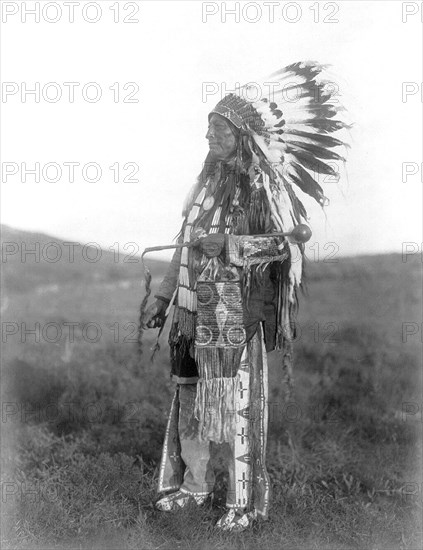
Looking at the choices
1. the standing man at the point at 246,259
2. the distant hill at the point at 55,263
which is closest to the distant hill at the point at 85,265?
the distant hill at the point at 55,263

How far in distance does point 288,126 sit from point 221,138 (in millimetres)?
337

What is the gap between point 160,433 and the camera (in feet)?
16.7

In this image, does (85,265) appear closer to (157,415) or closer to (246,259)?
(157,415)

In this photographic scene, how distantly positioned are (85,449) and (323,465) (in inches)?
63.1

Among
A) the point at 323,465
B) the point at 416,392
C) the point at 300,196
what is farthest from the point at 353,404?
the point at 300,196

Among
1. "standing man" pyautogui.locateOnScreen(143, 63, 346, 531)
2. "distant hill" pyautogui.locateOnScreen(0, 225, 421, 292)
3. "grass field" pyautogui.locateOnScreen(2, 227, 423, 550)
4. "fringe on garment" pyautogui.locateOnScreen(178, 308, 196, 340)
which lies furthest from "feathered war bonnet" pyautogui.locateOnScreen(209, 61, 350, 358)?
"distant hill" pyautogui.locateOnScreen(0, 225, 421, 292)

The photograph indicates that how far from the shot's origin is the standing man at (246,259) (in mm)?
3504

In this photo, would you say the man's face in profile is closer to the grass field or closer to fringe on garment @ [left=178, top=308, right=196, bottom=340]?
fringe on garment @ [left=178, top=308, right=196, bottom=340]

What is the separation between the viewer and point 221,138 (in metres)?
3.57

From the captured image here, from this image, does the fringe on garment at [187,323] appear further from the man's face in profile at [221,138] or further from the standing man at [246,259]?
the man's face in profile at [221,138]

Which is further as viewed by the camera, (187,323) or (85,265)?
(85,265)

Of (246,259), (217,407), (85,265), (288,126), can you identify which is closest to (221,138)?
(288,126)

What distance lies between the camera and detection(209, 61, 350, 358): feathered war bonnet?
11.6 ft

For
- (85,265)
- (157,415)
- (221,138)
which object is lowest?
(157,415)
